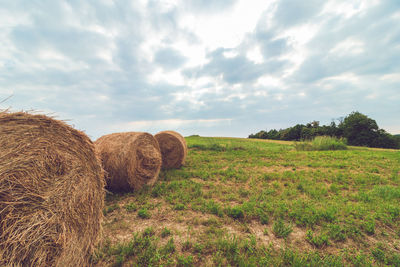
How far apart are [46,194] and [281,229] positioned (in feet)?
14.4

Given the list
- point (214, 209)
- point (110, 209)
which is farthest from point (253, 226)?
point (110, 209)

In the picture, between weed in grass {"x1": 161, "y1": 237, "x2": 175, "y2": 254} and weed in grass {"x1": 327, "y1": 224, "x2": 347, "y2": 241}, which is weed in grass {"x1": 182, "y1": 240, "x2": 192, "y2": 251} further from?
weed in grass {"x1": 327, "y1": 224, "x2": 347, "y2": 241}

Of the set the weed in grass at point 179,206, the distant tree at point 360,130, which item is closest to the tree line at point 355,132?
the distant tree at point 360,130

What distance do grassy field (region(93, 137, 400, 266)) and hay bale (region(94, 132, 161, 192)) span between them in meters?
0.48

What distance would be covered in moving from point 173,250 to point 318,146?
22.5m

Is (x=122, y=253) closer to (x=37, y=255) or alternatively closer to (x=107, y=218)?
(x=37, y=255)

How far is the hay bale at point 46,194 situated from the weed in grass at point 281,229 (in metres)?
3.59

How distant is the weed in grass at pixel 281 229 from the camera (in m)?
3.50

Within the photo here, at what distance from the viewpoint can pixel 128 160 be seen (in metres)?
5.70

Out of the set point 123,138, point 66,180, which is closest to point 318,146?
point 123,138

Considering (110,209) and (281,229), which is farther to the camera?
(110,209)

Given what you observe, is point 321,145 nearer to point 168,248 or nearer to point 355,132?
point 168,248

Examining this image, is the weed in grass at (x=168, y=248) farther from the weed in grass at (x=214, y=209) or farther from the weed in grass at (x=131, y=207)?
the weed in grass at (x=131, y=207)

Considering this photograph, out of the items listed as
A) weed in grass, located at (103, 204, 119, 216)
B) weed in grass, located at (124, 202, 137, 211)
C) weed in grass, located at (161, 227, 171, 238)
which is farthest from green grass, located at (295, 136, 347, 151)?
weed in grass, located at (103, 204, 119, 216)
